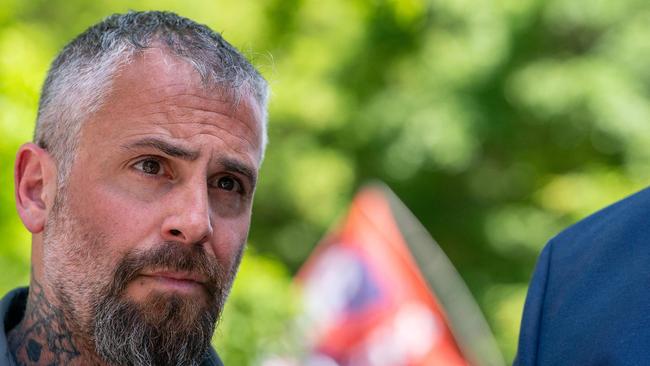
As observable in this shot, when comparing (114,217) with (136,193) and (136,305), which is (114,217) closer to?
(136,193)

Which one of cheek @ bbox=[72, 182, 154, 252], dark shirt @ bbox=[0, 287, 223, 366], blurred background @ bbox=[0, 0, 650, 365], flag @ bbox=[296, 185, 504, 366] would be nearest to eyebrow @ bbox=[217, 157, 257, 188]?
cheek @ bbox=[72, 182, 154, 252]

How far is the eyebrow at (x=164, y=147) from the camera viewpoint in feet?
8.18

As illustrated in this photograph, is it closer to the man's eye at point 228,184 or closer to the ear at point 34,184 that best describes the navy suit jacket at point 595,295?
the man's eye at point 228,184

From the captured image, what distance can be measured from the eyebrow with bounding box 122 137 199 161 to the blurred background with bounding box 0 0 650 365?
4.90m

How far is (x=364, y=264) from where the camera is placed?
19.7ft

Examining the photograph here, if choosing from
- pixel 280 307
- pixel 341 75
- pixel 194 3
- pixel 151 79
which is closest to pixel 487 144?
pixel 341 75

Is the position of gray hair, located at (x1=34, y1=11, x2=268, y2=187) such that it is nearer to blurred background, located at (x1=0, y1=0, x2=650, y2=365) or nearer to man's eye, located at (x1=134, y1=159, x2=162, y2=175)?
man's eye, located at (x1=134, y1=159, x2=162, y2=175)

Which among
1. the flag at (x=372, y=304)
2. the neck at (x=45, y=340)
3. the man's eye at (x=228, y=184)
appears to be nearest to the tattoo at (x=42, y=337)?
the neck at (x=45, y=340)

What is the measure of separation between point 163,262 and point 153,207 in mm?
142

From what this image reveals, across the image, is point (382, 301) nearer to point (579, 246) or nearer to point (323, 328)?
point (323, 328)

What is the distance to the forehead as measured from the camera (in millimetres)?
2527

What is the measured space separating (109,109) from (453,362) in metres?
3.71

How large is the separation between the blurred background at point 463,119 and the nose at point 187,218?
16.4 ft

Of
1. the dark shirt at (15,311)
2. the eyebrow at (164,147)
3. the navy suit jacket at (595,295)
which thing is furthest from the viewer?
the dark shirt at (15,311)
